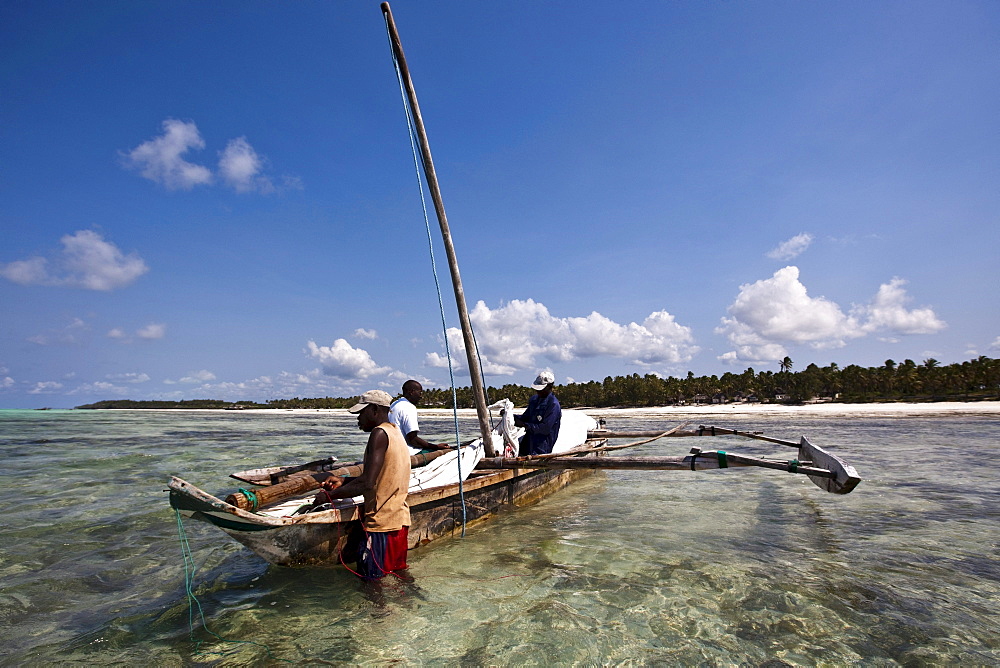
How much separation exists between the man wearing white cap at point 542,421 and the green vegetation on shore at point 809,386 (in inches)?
1371

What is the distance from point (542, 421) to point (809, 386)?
63.0 m

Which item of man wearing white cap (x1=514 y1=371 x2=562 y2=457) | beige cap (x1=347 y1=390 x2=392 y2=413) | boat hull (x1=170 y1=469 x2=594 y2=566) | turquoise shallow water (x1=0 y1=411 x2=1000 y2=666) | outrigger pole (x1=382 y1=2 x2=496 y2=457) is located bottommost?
turquoise shallow water (x1=0 y1=411 x2=1000 y2=666)

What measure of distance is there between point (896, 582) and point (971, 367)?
68.9m

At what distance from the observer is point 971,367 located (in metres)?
55.4

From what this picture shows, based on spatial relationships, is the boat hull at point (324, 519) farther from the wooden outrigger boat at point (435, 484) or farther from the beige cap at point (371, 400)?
the beige cap at point (371, 400)

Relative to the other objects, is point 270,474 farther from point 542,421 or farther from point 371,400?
point 542,421

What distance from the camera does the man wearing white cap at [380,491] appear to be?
5379mm

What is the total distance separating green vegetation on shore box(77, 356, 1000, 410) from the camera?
5321 cm

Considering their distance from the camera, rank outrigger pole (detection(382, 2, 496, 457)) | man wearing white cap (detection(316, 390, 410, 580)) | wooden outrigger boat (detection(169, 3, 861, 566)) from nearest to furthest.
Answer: wooden outrigger boat (detection(169, 3, 861, 566)) < man wearing white cap (detection(316, 390, 410, 580)) < outrigger pole (detection(382, 2, 496, 457))

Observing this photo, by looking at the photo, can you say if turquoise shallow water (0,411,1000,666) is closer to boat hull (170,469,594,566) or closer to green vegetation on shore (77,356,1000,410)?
boat hull (170,469,594,566)

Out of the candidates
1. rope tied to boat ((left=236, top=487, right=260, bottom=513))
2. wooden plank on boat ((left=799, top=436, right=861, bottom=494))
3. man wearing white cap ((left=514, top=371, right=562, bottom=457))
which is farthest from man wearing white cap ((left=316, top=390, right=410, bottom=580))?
wooden plank on boat ((left=799, top=436, right=861, bottom=494))

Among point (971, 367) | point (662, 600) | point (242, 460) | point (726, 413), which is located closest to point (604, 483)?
point (662, 600)

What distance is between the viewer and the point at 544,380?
9977 mm

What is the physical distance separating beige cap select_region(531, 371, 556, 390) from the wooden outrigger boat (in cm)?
88
